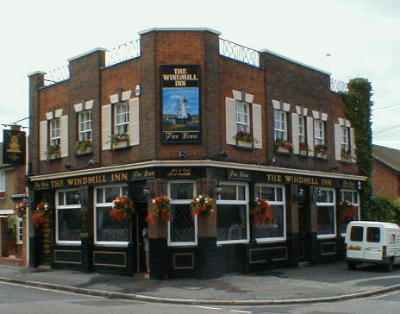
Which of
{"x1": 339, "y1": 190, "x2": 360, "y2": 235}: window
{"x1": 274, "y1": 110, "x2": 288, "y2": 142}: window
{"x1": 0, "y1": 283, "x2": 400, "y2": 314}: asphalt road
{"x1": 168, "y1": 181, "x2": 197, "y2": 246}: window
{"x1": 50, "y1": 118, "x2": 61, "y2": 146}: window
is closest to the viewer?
{"x1": 0, "y1": 283, "x2": 400, "y2": 314}: asphalt road

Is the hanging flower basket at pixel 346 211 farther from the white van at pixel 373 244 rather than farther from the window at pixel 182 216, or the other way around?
the window at pixel 182 216

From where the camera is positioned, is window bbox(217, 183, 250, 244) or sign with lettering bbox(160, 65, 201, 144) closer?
sign with lettering bbox(160, 65, 201, 144)

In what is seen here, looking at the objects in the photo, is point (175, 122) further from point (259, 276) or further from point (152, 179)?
point (259, 276)

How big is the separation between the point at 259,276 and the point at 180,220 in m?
3.41

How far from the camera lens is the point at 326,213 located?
28.0 metres

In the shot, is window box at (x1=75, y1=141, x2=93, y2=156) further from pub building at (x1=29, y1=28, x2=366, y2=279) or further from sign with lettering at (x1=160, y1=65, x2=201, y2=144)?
sign with lettering at (x1=160, y1=65, x2=201, y2=144)

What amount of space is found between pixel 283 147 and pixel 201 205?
6202 millimetres

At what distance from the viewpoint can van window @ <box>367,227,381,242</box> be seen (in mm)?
23219

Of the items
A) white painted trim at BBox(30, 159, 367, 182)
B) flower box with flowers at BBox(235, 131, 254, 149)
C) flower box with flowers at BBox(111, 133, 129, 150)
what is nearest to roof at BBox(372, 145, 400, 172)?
white painted trim at BBox(30, 159, 367, 182)

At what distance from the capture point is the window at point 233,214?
72.1 feet

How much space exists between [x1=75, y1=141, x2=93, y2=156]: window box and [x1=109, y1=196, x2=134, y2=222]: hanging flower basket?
10.1 ft

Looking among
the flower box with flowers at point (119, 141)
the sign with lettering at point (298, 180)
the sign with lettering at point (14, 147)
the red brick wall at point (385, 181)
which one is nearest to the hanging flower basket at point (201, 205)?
the flower box with flowers at point (119, 141)

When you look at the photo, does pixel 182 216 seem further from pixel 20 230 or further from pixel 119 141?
pixel 20 230

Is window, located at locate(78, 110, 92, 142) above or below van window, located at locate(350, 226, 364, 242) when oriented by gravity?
above
